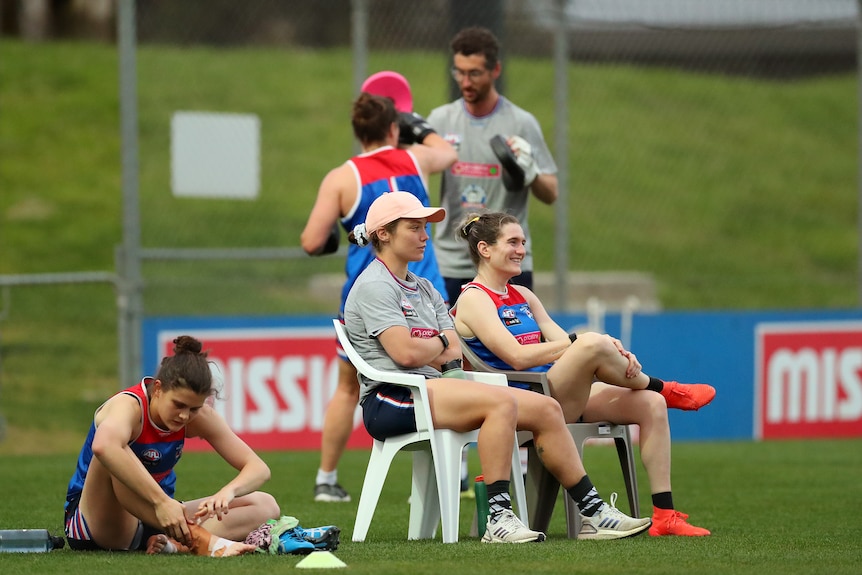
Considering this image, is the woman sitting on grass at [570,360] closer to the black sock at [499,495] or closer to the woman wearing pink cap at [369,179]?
the black sock at [499,495]

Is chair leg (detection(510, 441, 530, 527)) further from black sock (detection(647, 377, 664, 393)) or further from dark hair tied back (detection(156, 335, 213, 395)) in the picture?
dark hair tied back (detection(156, 335, 213, 395))

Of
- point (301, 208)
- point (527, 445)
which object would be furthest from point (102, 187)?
point (527, 445)

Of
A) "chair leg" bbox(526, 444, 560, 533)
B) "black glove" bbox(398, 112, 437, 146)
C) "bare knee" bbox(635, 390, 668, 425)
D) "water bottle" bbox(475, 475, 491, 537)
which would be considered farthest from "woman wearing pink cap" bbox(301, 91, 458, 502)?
"water bottle" bbox(475, 475, 491, 537)

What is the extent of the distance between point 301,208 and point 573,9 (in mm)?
4048

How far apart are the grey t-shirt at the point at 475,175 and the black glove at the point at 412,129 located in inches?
9.5

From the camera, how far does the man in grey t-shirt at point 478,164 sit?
741 cm

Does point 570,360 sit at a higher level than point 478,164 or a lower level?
lower

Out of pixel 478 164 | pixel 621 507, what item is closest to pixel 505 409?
pixel 621 507

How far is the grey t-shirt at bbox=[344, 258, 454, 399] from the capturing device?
5.47 meters

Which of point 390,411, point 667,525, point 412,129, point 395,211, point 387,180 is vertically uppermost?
point 412,129

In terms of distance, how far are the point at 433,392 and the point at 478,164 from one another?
233 centimetres

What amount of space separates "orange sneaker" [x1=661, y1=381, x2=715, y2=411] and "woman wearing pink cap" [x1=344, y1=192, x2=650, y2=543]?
561mm

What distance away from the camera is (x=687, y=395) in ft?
19.0

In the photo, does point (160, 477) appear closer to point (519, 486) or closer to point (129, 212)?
point (519, 486)
